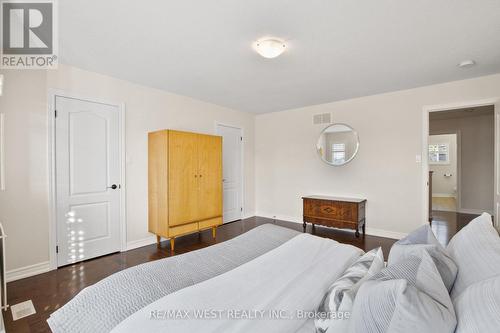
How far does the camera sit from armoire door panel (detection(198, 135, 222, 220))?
3795 millimetres

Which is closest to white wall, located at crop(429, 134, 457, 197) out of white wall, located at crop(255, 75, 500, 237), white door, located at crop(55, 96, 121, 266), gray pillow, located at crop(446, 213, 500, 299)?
white wall, located at crop(255, 75, 500, 237)

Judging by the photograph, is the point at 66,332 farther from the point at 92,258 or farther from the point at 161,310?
the point at 92,258

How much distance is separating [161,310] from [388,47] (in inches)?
114

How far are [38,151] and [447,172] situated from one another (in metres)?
9.93

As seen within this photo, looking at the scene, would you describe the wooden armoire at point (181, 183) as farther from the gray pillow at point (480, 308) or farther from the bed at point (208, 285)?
the gray pillow at point (480, 308)

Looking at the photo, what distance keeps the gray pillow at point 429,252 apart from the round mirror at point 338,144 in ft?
10.2

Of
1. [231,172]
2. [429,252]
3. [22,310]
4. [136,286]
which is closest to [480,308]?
[429,252]

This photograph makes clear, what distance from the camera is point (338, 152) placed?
14.7ft

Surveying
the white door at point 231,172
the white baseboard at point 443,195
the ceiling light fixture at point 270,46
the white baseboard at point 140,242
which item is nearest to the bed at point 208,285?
the ceiling light fixture at point 270,46

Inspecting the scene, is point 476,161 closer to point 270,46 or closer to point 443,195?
point 443,195

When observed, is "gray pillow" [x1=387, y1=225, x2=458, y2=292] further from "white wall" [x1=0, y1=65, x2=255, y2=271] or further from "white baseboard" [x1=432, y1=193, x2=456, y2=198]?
"white baseboard" [x1=432, y1=193, x2=456, y2=198]

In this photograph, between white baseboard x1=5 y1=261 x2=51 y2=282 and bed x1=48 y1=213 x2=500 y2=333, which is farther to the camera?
white baseboard x1=5 y1=261 x2=51 y2=282

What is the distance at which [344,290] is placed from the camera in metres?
1.10

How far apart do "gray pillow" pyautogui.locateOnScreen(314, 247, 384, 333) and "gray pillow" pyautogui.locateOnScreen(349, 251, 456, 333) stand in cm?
9
